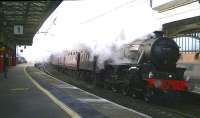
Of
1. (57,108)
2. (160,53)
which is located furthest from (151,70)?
(57,108)

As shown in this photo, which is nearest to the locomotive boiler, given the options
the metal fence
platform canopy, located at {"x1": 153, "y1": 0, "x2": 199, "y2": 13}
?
platform canopy, located at {"x1": 153, "y1": 0, "x2": 199, "y2": 13}

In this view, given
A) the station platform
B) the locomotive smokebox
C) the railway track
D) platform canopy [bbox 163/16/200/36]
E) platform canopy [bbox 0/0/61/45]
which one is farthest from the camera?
platform canopy [bbox 163/16/200/36]

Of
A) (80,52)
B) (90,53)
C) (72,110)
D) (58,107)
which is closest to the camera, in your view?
(72,110)

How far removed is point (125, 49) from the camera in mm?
24203

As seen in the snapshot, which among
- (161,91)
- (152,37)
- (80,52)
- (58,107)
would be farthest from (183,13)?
(58,107)

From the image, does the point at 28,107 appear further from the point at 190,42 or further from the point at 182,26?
the point at 182,26

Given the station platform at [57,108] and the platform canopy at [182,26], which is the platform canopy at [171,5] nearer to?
A: the platform canopy at [182,26]

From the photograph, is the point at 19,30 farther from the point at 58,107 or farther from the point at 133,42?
the point at 58,107

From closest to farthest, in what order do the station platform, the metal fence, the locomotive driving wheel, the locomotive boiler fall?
the station platform < the locomotive boiler < the locomotive driving wheel < the metal fence

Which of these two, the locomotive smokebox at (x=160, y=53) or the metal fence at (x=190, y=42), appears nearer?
the locomotive smokebox at (x=160, y=53)

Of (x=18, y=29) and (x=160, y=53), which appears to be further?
(x=18, y=29)

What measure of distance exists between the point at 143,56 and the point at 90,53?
890 cm

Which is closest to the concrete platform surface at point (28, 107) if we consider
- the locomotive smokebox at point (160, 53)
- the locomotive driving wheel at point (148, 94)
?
the locomotive driving wheel at point (148, 94)

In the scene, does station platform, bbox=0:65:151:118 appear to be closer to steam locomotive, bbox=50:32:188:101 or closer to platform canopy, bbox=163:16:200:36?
steam locomotive, bbox=50:32:188:101
